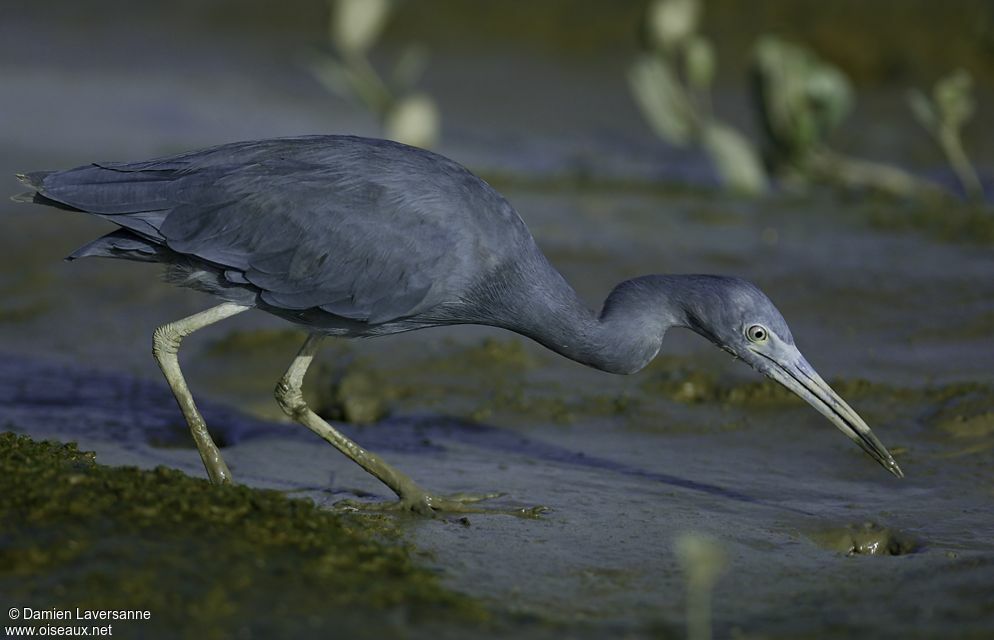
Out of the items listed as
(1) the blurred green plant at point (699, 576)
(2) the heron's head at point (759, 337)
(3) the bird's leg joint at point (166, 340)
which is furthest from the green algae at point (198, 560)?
(2) the heron's head at point (759, 337)

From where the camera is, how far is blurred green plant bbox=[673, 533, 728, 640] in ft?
11.4

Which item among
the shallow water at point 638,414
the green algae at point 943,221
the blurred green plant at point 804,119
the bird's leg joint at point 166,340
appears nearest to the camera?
the shallow water at point 638,414

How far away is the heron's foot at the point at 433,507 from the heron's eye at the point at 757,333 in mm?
1095

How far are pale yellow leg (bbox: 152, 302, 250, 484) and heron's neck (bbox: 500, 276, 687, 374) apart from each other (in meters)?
1.33

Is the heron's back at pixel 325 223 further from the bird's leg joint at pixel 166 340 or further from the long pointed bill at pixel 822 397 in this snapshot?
the long pointed bill at pixel 822 397

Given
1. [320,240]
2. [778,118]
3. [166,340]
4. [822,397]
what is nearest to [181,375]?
[166,340]

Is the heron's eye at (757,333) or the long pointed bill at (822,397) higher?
the heron's eye at (757,333)

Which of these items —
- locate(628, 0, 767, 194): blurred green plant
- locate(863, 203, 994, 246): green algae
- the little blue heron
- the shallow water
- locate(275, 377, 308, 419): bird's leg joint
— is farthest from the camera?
locate(628, 0, 767, 194): blurred green plant

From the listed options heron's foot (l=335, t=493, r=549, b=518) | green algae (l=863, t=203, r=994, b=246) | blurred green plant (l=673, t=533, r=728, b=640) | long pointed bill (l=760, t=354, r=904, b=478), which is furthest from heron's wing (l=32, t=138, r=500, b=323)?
green algae (l=863, t=203, r=994, b=246)

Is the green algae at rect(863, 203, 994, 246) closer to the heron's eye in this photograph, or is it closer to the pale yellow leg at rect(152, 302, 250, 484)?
the heron's eye

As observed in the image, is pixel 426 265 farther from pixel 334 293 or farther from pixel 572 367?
pixel 572 367

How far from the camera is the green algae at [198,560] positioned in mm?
3949

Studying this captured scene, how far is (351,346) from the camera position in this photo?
7.84 metres

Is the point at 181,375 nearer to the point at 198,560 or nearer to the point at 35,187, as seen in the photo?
the point at 35,187
